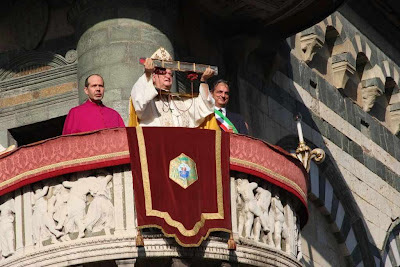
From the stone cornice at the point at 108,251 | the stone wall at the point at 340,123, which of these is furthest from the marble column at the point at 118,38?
the stone cornice at the point at 108,251

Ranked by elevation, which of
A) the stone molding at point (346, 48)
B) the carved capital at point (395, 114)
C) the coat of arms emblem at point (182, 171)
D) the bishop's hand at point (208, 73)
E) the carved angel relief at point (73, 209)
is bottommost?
the carved angel relief at point (73, 209)

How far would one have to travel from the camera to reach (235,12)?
81.7 ft

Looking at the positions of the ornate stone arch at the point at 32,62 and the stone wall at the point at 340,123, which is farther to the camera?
the stone wall at the point at 340,123

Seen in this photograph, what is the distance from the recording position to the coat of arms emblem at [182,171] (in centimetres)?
2119

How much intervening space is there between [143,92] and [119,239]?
1.68 metres

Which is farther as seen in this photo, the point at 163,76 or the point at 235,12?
the point at 235,12

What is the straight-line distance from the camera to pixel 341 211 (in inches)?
1111

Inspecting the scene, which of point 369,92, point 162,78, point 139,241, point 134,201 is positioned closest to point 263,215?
point 134,201

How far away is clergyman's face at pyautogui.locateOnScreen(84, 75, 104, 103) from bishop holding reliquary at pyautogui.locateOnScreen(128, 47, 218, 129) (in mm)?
368

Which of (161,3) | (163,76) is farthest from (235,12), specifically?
(163,76)

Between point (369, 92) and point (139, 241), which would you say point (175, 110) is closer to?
point (139, 241)

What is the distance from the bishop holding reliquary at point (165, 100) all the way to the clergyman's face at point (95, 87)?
368 mm

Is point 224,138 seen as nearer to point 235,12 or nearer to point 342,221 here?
point 235,12

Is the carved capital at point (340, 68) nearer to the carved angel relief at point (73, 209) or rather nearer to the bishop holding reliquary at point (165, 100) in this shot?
the bishop holding reliquary at point (165, 100)
